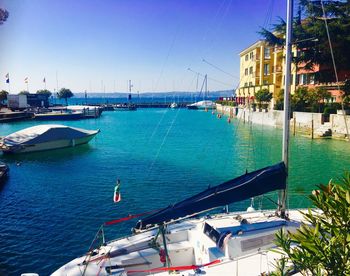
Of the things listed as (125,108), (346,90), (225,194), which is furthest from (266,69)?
(125,108)

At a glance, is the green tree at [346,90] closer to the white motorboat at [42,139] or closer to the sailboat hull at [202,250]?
the white motorboat at [42,139]

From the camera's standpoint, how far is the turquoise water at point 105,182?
58.1ft

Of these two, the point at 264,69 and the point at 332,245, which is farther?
the point at 264,69

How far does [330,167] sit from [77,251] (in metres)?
26.4

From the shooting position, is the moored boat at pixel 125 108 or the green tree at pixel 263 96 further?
the moored boat at pixel 125 108

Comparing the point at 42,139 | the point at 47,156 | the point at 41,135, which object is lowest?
the point at 47,156

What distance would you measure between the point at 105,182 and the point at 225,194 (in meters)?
19.5

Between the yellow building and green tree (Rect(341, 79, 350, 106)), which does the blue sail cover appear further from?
the yellow building

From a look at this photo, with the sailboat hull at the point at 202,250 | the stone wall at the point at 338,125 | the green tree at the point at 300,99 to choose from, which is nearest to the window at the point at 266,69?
the green tree at the point at 300,99

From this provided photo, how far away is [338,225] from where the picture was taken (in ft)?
17.6

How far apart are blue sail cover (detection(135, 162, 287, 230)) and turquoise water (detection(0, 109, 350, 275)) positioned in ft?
23.3

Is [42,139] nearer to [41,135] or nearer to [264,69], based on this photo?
[41,135]

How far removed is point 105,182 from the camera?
2916 cm

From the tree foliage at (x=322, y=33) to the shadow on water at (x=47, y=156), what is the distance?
1466 inches
